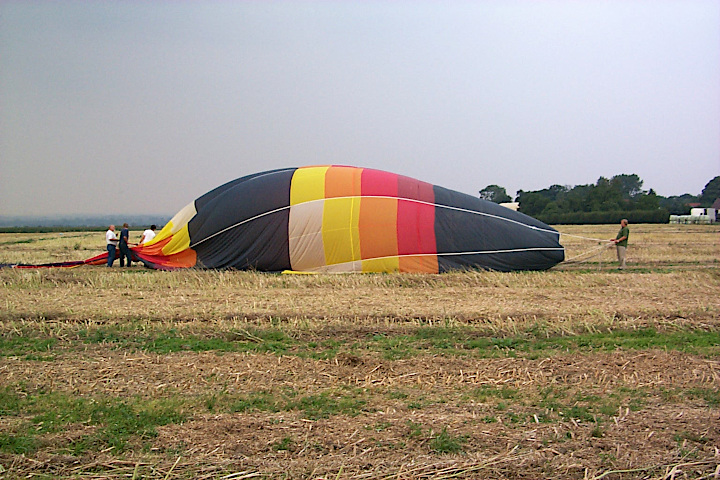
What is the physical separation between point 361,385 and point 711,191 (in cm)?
9047

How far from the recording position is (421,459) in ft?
12.8

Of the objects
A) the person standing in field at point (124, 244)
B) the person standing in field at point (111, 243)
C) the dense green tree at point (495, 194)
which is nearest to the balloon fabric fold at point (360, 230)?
the person standing in field at point (124, 244)

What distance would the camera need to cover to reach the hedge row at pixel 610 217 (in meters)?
45.0

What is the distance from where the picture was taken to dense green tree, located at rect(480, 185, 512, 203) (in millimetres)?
67500

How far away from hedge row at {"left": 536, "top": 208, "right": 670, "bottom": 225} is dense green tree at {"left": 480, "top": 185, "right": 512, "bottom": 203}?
1885 centimetres

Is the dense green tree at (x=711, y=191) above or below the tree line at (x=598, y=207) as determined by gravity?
above

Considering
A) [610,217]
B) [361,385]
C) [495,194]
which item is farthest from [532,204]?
[361,385]

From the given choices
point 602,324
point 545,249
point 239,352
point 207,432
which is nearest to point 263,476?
point 207,432

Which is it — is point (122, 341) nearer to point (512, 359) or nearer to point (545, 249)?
point (512, 359)

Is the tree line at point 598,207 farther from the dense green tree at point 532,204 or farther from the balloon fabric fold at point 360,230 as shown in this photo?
the balloon fabric fold at point 360,230

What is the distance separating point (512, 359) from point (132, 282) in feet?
26.7

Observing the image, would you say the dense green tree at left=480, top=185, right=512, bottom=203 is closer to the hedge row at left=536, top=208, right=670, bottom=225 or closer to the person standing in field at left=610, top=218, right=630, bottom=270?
the hedge row at left=536, top=208, right=670, bottom=225

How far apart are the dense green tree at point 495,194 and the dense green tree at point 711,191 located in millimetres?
27030

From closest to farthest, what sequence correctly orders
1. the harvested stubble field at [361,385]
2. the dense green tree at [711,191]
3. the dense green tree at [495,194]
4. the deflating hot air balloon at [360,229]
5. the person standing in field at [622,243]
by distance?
the harvested stubble field at [361,385] < the deflating hot air balloon at [360,229] < the person standing in field at [622,243] < the dense green tree at [495,194] < the dense green tree at [711,191]
